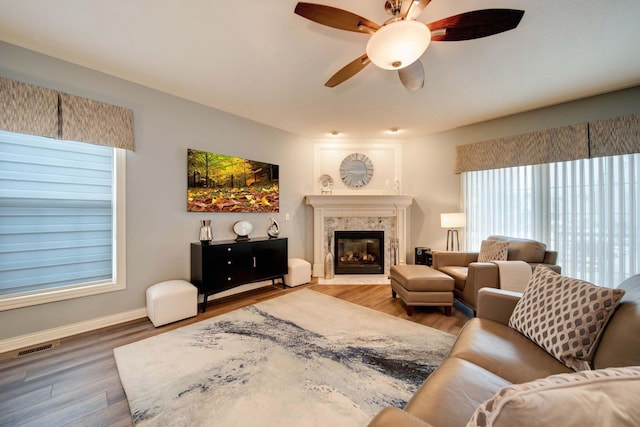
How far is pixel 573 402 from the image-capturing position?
44cm

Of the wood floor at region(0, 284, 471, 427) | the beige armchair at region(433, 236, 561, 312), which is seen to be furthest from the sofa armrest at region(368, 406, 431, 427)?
the beige armchair at region(433, 236, 561, 312)

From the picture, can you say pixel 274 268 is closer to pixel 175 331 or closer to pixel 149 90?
pixel 175 331

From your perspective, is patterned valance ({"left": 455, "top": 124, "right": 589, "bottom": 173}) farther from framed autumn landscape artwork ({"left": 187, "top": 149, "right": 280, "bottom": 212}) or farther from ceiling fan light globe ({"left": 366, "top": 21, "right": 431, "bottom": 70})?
framed autumn landscape artwork ({"left": 187, "top": 149, "right": 280, "bottom": 212})

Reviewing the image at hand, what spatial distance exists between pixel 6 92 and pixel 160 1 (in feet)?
5.38

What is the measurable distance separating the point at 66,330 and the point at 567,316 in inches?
152

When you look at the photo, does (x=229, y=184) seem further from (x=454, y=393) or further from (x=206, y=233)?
(x=454, y=393)

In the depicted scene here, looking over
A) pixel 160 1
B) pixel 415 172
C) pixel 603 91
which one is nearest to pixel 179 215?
pixel 160 1

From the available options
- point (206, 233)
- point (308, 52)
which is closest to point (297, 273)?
point (206, 233)

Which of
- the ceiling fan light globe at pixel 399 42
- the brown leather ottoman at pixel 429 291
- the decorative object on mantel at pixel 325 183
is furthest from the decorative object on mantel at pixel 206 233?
the ceiling fan light globe at pixel 399 42

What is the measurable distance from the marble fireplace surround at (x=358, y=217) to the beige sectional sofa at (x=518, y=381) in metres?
Result: 2.65

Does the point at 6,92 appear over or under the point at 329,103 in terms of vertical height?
under

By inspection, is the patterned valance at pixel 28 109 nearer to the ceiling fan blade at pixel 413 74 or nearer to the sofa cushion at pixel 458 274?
the ceiling fan blade at pixel 413 74

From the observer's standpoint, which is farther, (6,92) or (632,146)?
(632,146)

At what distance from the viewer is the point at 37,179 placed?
85.9 inches
